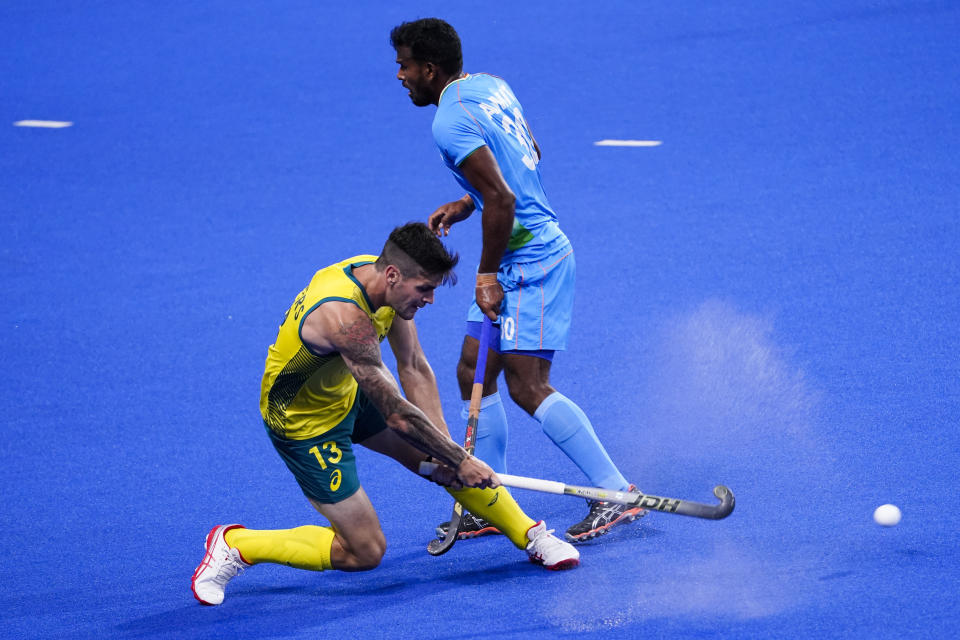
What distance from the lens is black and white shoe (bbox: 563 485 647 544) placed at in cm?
495

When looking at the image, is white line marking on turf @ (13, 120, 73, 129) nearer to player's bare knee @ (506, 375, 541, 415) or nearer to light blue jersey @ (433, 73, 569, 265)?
light blue jersey @ (433, 73, 569, 265)

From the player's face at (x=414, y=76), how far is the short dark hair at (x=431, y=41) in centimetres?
3

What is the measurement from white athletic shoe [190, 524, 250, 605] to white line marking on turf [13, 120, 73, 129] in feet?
27.8

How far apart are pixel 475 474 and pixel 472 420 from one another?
2.11 ft

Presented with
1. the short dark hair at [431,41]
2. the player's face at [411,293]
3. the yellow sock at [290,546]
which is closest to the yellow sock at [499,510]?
the yellow sock at [290,546]

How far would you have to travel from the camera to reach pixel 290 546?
15.1 feet

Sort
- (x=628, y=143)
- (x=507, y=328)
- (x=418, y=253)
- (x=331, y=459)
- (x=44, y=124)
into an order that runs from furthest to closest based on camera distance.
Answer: (x=44, y=124) < (x=628, y=143) < (x=507, y=328) < (x=331, y=459) < (x=418, y=253)

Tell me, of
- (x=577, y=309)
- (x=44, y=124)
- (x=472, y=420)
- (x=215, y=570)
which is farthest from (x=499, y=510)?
(x=44, y=124)

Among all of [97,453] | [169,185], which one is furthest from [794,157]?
[97,453]

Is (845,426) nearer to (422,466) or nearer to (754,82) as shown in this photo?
(422,466)

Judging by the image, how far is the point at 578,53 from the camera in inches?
512

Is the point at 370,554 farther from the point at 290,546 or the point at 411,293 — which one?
the point at 411,293

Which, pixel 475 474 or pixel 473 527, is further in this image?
pixel 473 527

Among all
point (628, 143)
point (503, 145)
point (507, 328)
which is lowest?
point (507, 328)
